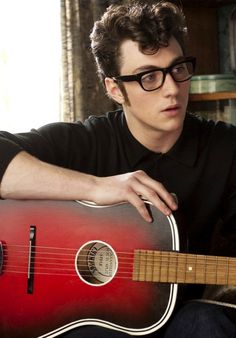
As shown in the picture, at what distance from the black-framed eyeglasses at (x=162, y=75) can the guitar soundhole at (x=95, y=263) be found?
425 millimetres

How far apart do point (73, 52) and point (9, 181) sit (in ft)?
3.89

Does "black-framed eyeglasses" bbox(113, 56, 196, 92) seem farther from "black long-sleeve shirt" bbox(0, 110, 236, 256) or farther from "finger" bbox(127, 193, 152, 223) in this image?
"finger" bbox(127, 193, 152, 223)

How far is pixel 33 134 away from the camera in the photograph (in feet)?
5.24

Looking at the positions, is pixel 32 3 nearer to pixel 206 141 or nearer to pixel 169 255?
pixel 206 141

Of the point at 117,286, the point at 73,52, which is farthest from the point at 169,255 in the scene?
the point at 73,52

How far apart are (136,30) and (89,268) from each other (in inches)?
25.5

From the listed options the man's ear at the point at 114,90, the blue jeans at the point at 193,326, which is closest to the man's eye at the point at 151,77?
the man's ear at the point at 114,90

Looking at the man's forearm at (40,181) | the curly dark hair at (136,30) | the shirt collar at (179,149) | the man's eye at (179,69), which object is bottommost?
the man's forearm at (40,181)

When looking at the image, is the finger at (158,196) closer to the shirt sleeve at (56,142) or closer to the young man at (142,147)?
the young man at (142,147)

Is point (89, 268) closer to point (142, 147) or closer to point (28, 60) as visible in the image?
point (142, 147)

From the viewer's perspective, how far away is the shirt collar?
156 centimetres

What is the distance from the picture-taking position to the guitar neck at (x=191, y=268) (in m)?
1.27

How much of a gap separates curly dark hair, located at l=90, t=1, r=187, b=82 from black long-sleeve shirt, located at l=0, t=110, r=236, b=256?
20 centimetres

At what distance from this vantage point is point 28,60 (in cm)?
260
